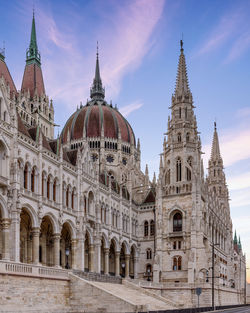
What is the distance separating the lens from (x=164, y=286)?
211ft

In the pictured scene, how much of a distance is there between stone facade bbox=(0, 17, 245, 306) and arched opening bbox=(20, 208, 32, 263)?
10 centimetres

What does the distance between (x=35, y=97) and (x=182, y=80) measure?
82.7ft

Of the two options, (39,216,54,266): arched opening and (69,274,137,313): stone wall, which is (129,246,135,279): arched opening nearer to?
(39,216,54,266): arched opening

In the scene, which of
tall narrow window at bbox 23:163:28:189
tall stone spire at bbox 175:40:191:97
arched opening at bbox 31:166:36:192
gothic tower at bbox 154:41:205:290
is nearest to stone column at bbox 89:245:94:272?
gothic tower at bbox 154:41:205:290

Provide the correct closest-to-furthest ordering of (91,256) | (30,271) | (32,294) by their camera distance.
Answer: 1. (32,294)
2. (30,271)
3. (91,256)

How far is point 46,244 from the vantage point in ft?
171

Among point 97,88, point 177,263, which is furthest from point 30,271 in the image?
point 97,88

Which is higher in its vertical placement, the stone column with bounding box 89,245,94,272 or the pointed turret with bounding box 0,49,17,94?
the pointed turret with bounding box 0,49,17,94

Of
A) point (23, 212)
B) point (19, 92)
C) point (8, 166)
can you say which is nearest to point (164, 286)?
point (23, 212)

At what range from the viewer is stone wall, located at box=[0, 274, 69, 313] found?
3084cm

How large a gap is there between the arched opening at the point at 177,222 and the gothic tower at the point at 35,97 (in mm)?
25173

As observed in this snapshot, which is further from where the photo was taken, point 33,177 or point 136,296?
point 33,177

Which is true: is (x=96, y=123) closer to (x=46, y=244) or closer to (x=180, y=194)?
(x=180, y=194)

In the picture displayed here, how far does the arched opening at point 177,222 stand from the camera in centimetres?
7175
